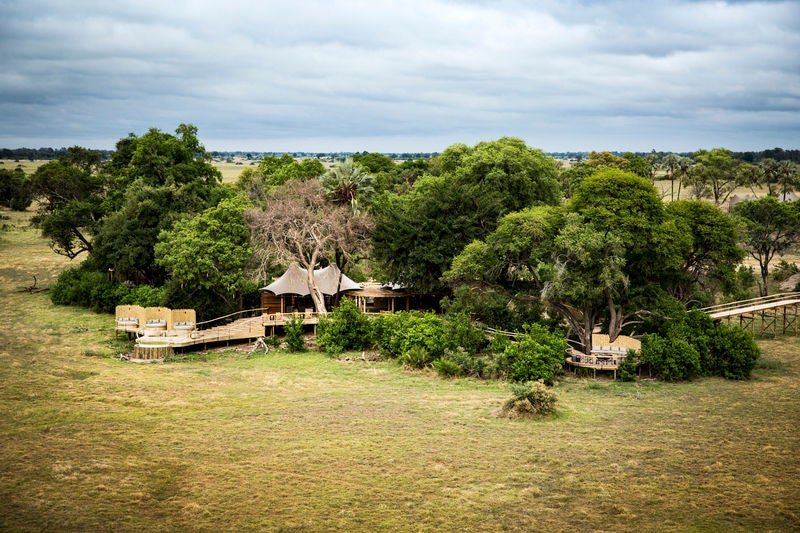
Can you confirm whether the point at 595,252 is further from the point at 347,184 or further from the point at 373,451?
the point at 347,184

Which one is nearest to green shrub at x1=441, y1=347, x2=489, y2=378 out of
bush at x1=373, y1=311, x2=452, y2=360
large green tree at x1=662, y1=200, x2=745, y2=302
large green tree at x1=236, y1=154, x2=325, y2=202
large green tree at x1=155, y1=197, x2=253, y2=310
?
bush at x1=373, y1=311, x2=452, y2=360

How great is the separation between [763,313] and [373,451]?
30.8 meters

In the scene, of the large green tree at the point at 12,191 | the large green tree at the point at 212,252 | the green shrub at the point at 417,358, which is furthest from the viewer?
the large green tree at the point at 12,191

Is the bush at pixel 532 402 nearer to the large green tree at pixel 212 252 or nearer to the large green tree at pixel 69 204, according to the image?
the large green tree at pixel 212 252

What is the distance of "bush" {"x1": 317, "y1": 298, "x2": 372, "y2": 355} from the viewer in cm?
4075

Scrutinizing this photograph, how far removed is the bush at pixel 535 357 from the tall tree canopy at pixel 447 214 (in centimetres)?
914

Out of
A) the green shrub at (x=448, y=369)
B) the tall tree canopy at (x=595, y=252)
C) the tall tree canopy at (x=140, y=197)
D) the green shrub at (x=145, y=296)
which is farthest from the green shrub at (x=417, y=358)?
the tall tree canopy at (x=140, y=197)

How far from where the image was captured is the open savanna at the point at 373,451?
1938cm

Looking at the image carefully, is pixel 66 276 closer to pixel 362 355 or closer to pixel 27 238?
pixel 362 355

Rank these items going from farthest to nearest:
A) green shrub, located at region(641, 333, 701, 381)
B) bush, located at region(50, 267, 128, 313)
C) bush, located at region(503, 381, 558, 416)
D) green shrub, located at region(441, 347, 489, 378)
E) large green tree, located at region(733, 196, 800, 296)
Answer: large green tree, located at region(733, 196, 800, 296)
bush, located at region(50, 267, 128, 313)
green shrub, located at region(441, 347, 489, 378)
green shrub, located at region(641, 333, 701, 381)
bush, located at region(503, 381, 558, 416)

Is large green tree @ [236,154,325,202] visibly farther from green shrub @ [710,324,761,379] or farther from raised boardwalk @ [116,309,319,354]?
green shrub @ [710,324,761,379]

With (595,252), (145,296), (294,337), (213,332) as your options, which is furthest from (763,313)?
(145,296)

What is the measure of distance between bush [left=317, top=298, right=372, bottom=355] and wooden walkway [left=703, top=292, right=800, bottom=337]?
63.4 ft

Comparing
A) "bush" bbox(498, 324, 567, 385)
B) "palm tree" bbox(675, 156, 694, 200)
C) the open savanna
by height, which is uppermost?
"palm tree" bbox(675, 156, 694, 200)
